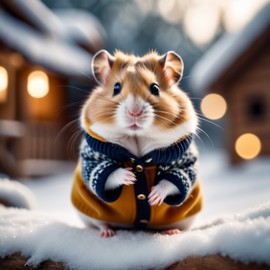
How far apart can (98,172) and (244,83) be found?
21.6ft

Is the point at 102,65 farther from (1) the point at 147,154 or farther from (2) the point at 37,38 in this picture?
(2) the point at 37,38

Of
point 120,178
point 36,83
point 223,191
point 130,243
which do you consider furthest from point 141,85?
point 36,83

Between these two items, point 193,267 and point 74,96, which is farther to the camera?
point 74,96

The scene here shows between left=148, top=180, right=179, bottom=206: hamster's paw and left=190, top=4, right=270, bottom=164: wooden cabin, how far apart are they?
5.96 metres

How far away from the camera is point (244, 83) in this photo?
7723mm

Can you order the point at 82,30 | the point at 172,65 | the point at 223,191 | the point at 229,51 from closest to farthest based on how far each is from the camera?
the point at 172,65 → the point at 223,191 → the point at 229,51 → the point at 82,30

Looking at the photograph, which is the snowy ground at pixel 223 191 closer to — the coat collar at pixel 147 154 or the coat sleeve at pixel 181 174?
the coat sleeve at pixel 181 174

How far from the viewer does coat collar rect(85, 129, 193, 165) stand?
1.81 metres

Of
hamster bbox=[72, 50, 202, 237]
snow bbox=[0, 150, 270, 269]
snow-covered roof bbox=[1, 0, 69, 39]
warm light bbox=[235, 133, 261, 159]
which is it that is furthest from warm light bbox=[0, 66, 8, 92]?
hamster bbox=[72, 50, 202, 237]

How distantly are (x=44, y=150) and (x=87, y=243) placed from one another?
798cm

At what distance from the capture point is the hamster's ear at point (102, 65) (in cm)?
207

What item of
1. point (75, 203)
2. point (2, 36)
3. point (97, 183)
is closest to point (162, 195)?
point (97, 183)

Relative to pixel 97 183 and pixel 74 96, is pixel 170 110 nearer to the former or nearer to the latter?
pixel 97 183

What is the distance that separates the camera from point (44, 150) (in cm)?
940
